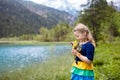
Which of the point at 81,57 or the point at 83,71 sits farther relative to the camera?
the point at 83,71

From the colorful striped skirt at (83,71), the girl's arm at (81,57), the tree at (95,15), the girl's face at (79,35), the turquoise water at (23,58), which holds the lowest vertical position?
the turquoise water at (23,58)

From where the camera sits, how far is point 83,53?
6426mm

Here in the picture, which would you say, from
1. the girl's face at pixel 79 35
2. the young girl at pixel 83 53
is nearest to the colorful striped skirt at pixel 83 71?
the young girl at pixel 83 53

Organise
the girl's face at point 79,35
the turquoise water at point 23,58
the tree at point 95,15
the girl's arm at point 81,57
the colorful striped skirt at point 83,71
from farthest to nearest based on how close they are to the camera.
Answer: the tree at point 95,15, the turquoise water at point 23,58, the colorful striped skirt at point 83,71, the girl's face at point 79,35, the girl's arm at point 81,57

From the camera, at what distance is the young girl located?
20.6ft

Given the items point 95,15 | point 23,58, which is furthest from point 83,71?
point 95,15

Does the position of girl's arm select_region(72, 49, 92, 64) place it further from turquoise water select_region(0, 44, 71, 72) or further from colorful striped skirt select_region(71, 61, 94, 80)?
turquoise water select_region(0, 44, 71, 72)

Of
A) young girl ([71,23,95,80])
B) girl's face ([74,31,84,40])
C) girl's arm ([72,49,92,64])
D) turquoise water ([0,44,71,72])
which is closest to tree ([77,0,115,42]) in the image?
turquoise water ([0,44,71,72])

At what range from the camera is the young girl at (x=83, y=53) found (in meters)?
6.27

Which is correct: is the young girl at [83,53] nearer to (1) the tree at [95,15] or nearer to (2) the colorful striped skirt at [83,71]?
(2) the colorful striped skirt at [83,71]

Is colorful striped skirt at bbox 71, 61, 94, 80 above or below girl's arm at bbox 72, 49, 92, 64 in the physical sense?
below

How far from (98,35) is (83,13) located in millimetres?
4359

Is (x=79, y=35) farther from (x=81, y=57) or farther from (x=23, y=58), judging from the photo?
(x=23, y=58)

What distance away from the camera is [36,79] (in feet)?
42.1
